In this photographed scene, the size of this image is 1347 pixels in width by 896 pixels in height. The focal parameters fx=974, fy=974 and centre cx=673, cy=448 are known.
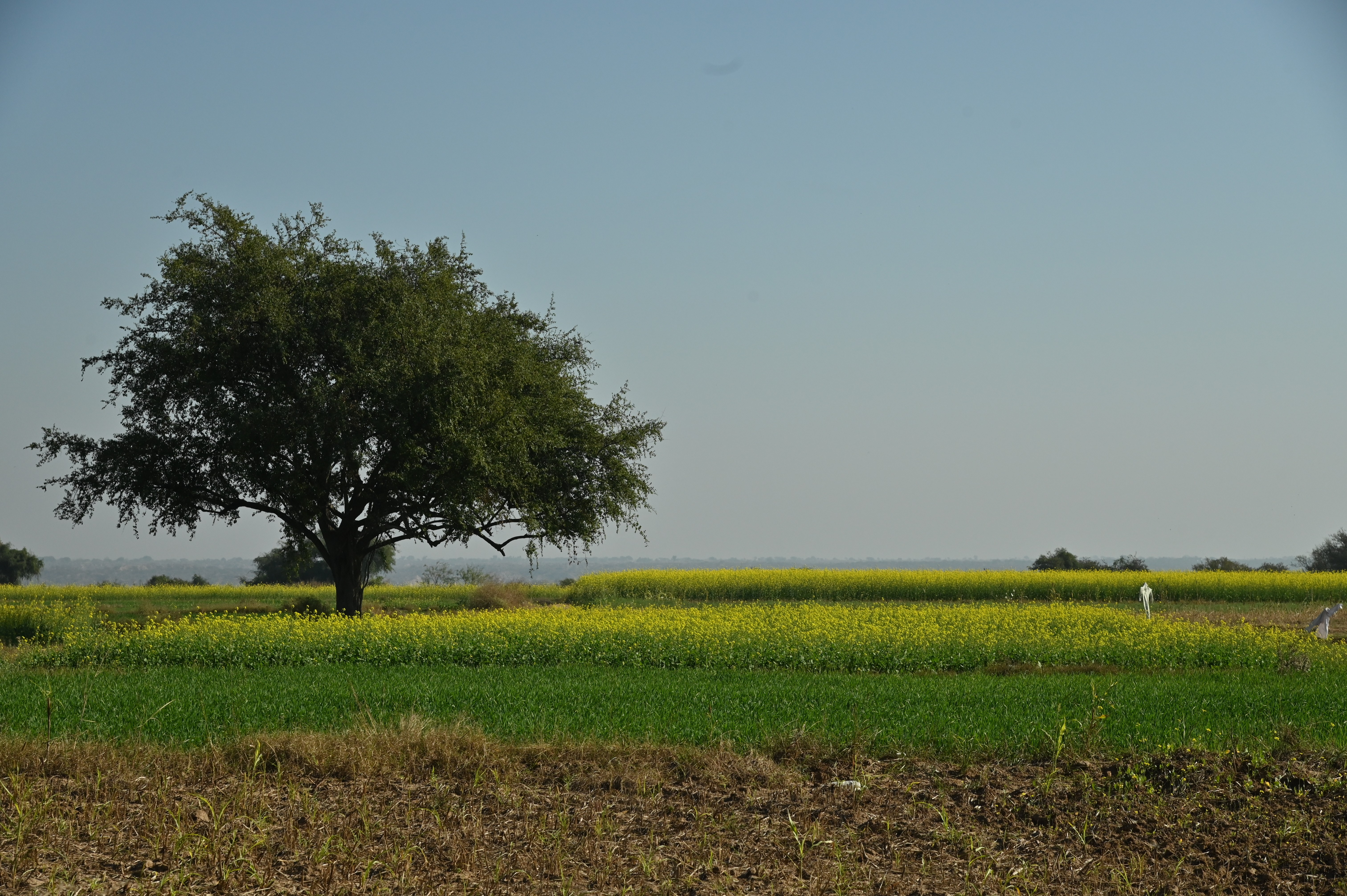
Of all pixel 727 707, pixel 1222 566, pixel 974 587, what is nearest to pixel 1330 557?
pixel 1222 566

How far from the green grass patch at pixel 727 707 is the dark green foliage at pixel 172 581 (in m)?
41.9

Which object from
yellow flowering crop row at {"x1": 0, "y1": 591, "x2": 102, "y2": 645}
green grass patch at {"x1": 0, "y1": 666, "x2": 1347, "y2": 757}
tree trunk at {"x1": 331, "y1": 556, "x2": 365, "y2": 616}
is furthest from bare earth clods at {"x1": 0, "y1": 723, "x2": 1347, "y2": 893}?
tree trunk at {"x1": 331, "y1": 556, "x2": 365, "y2": 616}

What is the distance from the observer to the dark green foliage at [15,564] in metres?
81.4

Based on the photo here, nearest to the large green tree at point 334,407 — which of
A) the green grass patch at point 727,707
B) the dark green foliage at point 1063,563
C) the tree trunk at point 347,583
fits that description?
the tree trunk at point 347,583

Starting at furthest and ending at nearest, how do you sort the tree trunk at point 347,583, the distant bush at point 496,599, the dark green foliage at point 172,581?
1. the dark green foliage at point 172,581
2. the distant bush at point 496,599
3. the tree trunk at point 347,583

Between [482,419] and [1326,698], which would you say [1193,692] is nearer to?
[1326,698]

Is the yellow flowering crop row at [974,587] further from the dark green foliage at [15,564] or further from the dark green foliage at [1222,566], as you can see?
the dark green foliage at [15,564]

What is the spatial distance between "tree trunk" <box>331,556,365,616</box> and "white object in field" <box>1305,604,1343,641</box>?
25.6m

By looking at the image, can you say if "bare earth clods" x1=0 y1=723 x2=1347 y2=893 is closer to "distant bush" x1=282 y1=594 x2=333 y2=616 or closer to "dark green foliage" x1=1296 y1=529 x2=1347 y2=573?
"distant bush" x1=282 y1=594 x2=333 y2=616

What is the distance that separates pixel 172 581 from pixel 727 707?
65556mm

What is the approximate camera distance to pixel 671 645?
20.3m

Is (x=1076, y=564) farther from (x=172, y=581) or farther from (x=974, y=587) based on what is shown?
(x=172, y=581)

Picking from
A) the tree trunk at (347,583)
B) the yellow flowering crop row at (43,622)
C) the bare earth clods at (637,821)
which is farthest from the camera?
the tree trunk at (347,583)

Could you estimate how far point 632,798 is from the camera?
8812 millimetres
